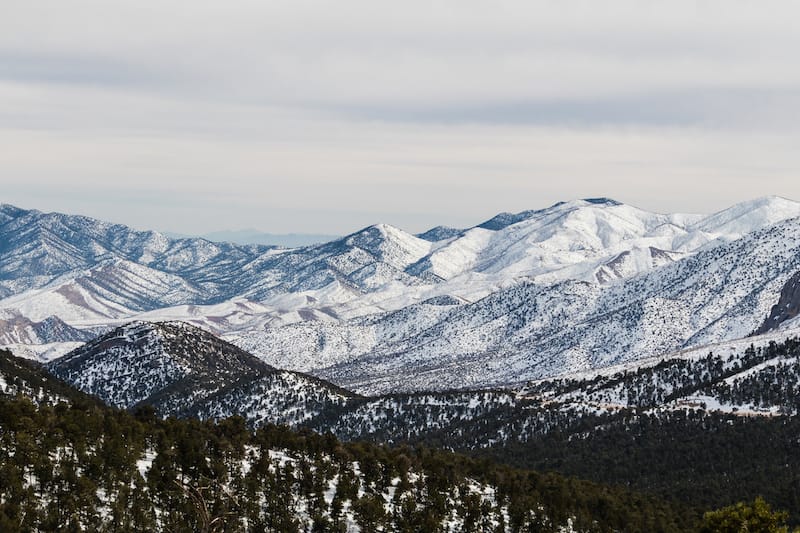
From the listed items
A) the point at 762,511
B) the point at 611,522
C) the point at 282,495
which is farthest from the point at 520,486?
the point at 762,511

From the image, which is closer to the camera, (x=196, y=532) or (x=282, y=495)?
(x=196, y=532)

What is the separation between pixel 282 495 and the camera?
439 feet

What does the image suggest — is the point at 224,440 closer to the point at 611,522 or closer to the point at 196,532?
the point at 196,532

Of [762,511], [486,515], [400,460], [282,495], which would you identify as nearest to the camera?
[762,511]

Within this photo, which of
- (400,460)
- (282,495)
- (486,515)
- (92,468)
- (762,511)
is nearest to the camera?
Answer: (762,511)

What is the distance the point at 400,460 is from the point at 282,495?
28716mm

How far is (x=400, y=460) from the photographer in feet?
519

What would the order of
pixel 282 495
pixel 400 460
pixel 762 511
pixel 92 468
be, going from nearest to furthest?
1. pixel 762 511
2. pixel 92 468
3. pixel 282 495
4. pixel 400 460

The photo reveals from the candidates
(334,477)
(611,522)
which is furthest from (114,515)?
(611,522)

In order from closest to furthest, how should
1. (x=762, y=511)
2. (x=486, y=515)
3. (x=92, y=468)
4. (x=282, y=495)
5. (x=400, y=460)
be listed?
(x=762, y=511), (x=92, y=468), (x=282, y=495), (x=486, y=515), (x=400, y=460)

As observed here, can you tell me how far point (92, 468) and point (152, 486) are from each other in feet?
24.5

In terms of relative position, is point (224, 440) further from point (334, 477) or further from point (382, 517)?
point (382, 517)

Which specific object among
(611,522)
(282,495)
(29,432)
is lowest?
(611,522)

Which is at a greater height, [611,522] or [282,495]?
[282,495]
